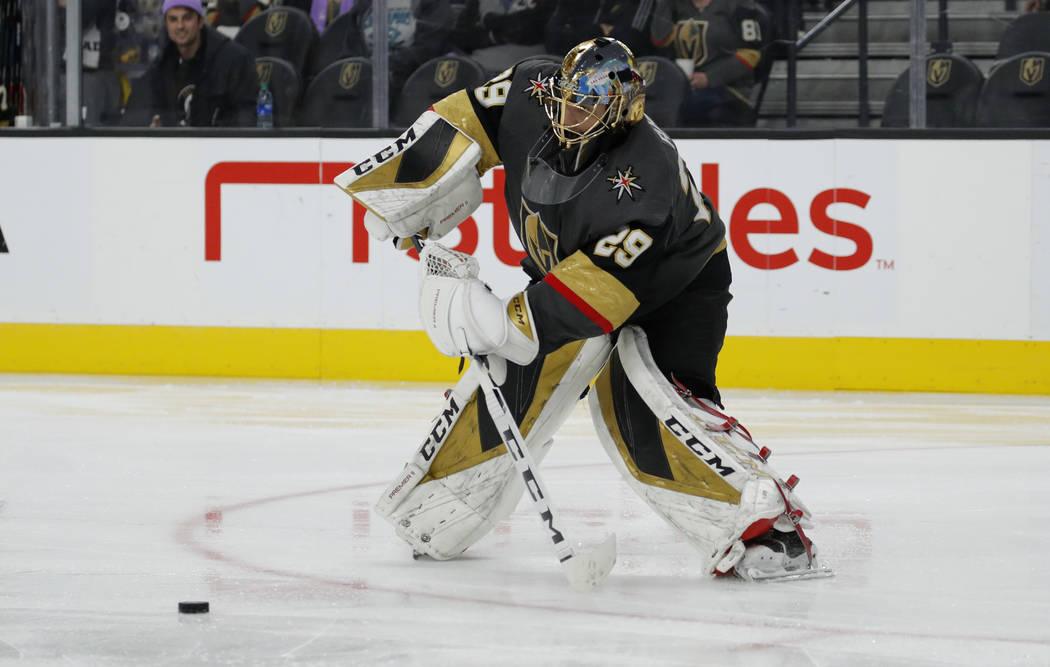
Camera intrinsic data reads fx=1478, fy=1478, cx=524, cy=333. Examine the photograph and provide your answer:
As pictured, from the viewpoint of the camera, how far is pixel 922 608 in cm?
231

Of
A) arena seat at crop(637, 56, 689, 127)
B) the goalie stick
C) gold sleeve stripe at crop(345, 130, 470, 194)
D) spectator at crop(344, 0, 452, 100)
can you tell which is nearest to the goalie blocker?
gold sleeve stripe at crop(345, 130, 470, 194)

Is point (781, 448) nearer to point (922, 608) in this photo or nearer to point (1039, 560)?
point (1039, 560)

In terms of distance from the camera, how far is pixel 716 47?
21.1 feet

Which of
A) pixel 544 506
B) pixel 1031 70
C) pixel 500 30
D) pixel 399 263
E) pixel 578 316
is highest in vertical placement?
pixel 500 30

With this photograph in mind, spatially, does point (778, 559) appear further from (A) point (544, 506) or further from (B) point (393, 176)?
(B) point (393, 176)

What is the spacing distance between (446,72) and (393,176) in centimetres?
388

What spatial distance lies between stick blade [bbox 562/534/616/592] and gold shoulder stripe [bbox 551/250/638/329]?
376 mm

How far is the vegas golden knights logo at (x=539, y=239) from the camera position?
2568mm

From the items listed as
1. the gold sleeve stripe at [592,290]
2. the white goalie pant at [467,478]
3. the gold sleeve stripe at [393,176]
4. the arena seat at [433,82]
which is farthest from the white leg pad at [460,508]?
the arena seat at [433,82]

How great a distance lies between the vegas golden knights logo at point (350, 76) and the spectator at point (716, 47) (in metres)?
1.33

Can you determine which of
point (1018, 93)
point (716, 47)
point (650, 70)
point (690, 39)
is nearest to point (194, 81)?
point (650, 70)

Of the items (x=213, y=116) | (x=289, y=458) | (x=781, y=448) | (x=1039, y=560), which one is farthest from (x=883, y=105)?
(x=1039, y=560)

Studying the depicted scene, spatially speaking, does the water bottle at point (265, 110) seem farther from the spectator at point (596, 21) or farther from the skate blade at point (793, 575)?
the skate blade at point (793, 575)

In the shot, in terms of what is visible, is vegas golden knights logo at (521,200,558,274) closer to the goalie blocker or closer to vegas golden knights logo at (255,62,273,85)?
the goalie blocker
